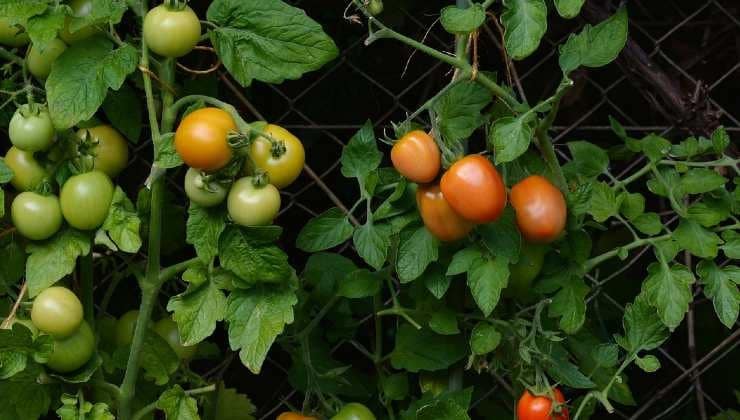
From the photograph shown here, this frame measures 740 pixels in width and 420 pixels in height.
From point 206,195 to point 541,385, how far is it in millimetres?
439

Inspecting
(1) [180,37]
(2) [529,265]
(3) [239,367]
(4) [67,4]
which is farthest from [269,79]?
(3) [239,367]

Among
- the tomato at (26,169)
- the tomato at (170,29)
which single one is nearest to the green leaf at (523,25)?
the tomato at (170,29)

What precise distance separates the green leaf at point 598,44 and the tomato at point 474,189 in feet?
0.51

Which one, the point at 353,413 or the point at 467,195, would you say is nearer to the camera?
the point at 467,195

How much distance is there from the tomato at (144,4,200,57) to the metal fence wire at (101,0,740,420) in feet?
1.08

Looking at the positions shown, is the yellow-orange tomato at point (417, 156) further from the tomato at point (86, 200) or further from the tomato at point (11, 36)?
the tomato at point (11, 36)

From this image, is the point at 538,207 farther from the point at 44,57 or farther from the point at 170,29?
the point at 44,57

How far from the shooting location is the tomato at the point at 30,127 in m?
1.22

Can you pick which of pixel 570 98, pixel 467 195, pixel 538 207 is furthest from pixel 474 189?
pixel 570 98

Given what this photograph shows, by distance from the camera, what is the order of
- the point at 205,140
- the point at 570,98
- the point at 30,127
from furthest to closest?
the point at 570,98 < the point at 30,127 < the point at 205,140

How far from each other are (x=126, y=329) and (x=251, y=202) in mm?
354

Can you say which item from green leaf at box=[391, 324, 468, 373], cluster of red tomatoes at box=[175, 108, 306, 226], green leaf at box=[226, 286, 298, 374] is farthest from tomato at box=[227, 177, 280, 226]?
green leaf at box=[391, 324, 468, 373]

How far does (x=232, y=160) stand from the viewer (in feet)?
3.81

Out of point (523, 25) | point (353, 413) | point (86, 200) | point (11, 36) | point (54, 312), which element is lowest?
point (353, 413)
